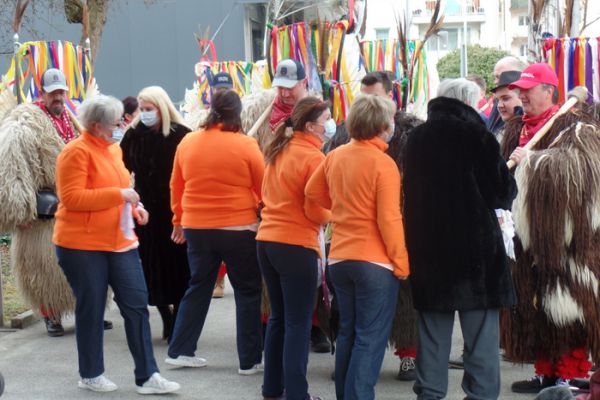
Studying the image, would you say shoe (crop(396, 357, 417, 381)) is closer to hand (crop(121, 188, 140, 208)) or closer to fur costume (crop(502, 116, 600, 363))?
fur costume (crop(502, 116, 600, 363))

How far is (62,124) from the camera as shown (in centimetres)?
769

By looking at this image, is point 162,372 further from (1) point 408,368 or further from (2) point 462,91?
(2) point 462,91

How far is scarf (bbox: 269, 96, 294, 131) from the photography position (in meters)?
7.00

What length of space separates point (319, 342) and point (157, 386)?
1512 mm

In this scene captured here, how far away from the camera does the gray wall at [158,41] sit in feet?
94.6

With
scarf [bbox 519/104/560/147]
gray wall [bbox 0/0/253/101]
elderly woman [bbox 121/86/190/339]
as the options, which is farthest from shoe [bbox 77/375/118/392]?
gray wall [bbox 0/0/253/101]

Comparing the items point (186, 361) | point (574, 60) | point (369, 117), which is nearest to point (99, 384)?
point (186, 361)

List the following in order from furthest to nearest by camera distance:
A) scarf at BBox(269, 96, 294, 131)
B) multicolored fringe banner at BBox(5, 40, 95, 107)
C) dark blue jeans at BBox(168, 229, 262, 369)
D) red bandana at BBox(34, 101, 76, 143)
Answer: multicolored fringe banner at BBox(5, 40, 95, 107) → red bandana at BBox(34, 101, 76, 143) → scarf at BBox(269, 96, 294, 131) → dark blue jeans at BBox(168, 229, 262, 369)

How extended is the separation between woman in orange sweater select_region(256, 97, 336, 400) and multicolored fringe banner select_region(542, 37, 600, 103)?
199 centimetres

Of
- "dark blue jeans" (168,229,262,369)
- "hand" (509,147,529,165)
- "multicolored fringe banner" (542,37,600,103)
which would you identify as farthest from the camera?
"multicolored fringe banner" (542,37,600,103)

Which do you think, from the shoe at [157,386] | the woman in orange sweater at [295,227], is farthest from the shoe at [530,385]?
the shoe at [157,386]

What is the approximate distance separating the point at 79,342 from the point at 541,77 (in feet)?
10.4

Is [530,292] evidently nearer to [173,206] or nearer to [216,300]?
[173,206]

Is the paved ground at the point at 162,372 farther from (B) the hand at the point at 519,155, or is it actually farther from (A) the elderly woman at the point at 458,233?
(B) the hand at the point at 519,155
